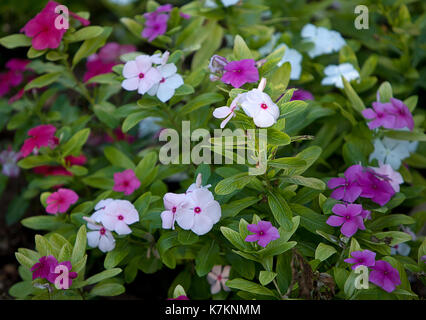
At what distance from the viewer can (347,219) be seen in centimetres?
145

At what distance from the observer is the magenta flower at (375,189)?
5.07 feet

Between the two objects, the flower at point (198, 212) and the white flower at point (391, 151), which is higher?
the flower at point (198, 212)

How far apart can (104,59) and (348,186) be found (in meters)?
1.55

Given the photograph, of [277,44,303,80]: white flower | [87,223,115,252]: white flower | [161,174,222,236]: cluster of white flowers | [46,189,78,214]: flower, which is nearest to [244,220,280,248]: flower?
[161,174,222,236]: cluster of white flowers

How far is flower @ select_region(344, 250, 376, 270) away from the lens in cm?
135

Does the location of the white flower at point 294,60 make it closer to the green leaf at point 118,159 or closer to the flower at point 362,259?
the green leaf at point 118,159

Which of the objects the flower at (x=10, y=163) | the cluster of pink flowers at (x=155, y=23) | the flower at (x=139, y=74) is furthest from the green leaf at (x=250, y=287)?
the flower at (x=10, y=163)

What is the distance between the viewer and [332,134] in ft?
6.58

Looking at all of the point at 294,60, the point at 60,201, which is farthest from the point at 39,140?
the point at 294,60

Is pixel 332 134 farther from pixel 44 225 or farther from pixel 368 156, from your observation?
pixel 44 225

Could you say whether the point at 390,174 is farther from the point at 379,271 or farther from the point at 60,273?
the point at 60,273

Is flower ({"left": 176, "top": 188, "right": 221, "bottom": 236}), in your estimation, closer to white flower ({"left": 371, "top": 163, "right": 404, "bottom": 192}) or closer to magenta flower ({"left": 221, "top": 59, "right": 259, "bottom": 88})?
magenta flower ({"left": 221, "top": 59, "right": 259, "bottom": 88})

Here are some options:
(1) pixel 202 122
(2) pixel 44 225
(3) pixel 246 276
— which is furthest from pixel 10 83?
(3) pixel 246 276

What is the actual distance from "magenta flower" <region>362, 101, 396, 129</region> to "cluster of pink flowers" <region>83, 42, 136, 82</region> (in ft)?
3.92
